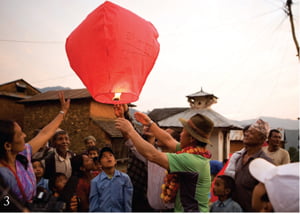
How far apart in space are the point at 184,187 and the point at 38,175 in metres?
2.28

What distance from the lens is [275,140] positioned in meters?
4.05

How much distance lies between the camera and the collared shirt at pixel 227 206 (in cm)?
248

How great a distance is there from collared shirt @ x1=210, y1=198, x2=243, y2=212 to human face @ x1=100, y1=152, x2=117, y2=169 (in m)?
1.52

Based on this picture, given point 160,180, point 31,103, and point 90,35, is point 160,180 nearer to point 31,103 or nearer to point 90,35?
point 90,35

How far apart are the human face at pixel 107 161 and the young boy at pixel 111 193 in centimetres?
12

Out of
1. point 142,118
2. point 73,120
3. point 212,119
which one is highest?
point 212,119

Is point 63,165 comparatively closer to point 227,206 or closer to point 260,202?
point 227,206

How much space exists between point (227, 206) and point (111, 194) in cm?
151

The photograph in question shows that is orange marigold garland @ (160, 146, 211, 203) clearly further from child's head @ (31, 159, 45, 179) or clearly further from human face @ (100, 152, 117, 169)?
child's head @ (31, 159, 45, 179)

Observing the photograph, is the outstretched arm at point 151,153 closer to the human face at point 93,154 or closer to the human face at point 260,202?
the human face at point 260,202

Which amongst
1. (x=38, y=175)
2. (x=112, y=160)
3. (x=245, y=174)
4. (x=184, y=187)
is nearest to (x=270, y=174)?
(x=184, y=187)

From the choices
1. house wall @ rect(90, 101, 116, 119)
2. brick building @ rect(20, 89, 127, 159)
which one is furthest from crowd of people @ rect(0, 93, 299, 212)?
house wall @ rect(90, 101, 116, 119)

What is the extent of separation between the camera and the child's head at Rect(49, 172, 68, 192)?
3016mm

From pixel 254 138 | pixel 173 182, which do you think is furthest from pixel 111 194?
pixel 254 138
